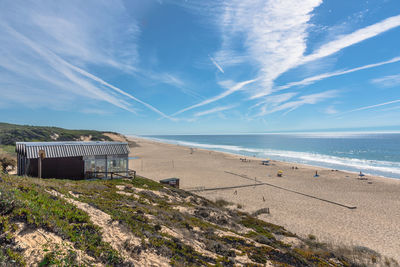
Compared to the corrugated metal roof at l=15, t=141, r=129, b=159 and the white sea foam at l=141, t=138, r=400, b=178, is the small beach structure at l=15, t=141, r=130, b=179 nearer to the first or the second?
the corrugated metal roof at l=15, t=141, r=129, b=159

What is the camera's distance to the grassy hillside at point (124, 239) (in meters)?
5.31

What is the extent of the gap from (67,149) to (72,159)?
97 cm

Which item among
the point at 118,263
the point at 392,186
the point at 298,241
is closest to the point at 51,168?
the point at 118,263

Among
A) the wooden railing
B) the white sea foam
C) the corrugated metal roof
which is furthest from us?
the white sea foam

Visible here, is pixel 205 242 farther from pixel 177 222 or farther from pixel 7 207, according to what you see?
pixel 7 207

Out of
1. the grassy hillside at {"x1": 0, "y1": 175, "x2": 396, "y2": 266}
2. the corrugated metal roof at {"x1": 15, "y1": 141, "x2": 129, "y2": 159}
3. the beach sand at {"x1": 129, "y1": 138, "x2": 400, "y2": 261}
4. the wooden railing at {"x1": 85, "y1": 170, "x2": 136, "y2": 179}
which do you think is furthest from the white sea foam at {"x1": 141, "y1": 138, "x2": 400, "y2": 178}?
the corrugated metal roof at {"x1": 15, "y1": 141, "x2": 129, "y2": 159}

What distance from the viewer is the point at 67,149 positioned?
17625 mm

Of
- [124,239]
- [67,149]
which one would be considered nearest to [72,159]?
[67,149]

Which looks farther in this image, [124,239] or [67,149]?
[67,149]

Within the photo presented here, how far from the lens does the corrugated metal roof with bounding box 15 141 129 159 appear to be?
1631cm

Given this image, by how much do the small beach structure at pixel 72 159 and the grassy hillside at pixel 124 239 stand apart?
7.76m

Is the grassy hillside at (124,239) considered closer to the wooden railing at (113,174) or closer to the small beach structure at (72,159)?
the wooden railing at (113,174)

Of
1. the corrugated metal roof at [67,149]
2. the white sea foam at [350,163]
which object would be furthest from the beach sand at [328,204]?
the white sea foam at [350,163]

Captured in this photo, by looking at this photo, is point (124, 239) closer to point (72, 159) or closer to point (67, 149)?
point (72, 159)
